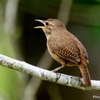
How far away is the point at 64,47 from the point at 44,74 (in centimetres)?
11

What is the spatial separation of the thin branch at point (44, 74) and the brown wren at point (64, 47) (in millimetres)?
42

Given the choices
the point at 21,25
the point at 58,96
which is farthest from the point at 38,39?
the point at 58,96

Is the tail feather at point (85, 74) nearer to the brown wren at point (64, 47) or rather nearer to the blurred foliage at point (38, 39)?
the brown wren at point (64, 47)

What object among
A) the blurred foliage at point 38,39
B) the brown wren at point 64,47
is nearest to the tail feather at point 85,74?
the brown wren at point 64,47

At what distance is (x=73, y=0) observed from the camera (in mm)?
1341

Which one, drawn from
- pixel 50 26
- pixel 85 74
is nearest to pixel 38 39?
pixel 50 26

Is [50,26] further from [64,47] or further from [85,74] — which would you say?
[85,74]

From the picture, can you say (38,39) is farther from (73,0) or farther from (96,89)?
(96,89)

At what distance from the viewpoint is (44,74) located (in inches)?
46.5

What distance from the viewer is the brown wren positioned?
1149 mm

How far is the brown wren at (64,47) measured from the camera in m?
1.15

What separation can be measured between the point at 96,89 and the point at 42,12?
35cm

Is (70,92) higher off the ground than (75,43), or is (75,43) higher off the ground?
(75,43)

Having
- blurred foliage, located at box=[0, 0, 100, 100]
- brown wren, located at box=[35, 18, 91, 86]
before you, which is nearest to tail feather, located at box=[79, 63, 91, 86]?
brown wren, located at box=[35, 18, 91, 86]
